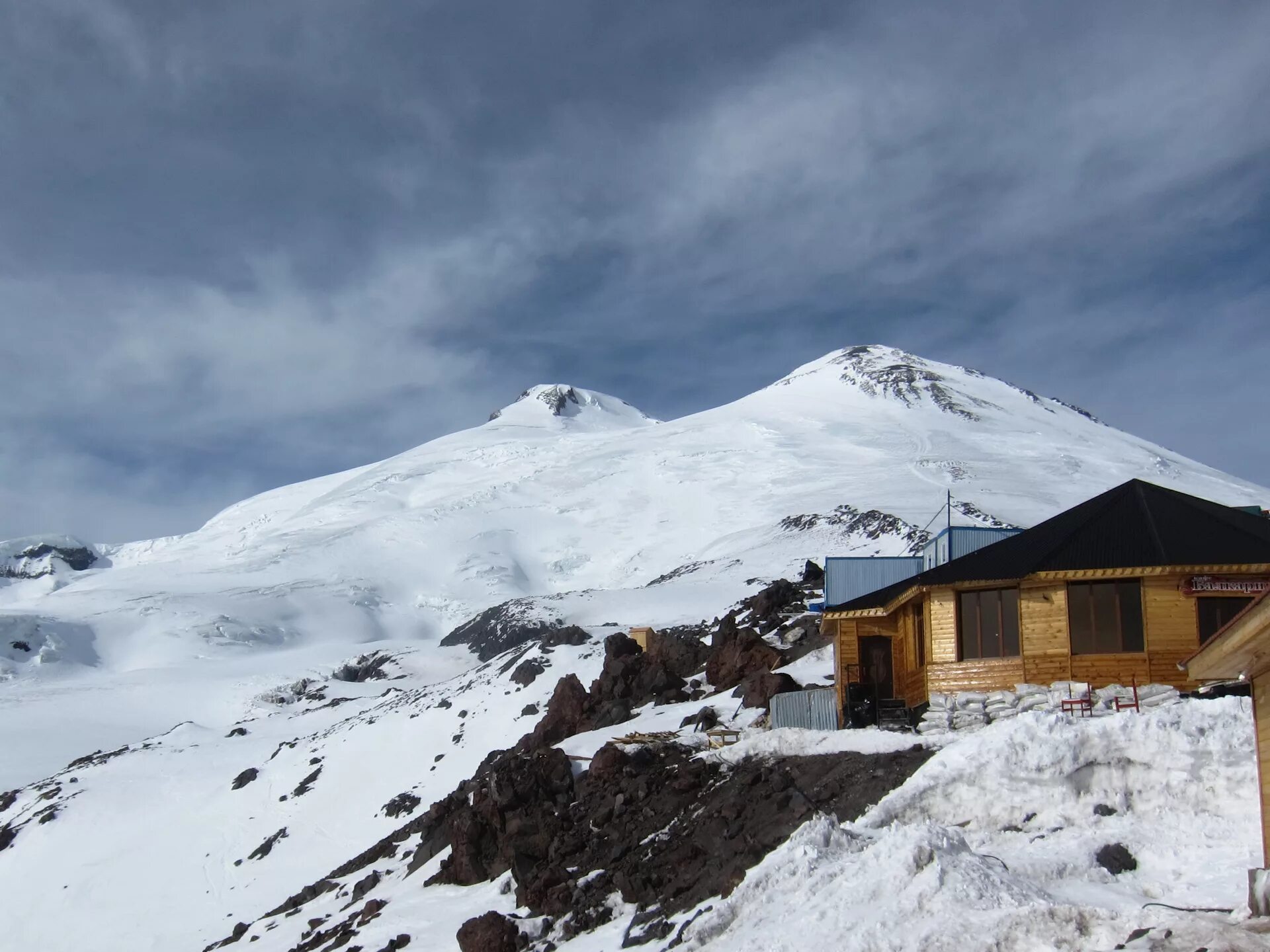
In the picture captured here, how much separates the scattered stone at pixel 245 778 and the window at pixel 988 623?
40116 mm

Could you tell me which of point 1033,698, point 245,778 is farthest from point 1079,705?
point 245,778

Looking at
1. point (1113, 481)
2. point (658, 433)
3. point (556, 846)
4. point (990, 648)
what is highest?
point (658, 433)

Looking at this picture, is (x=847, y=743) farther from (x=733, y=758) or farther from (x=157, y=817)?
(x=157, y=817)

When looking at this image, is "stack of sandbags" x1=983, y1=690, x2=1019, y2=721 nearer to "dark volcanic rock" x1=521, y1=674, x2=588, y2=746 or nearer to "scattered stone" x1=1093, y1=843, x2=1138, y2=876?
"scattered stone" x1=1093, y1=843, x2=1138, y2=876

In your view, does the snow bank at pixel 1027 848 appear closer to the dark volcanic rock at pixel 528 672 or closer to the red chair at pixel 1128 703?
the red chair at pixel 1128 703

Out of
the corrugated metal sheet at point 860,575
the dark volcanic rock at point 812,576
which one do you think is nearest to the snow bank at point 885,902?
the corrugated metal sheet at point 860,575

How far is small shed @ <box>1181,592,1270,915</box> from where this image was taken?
8883 millimetres

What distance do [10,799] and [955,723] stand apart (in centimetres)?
5478

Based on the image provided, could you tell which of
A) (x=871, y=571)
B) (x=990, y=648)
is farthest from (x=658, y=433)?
(x=990, y=648)

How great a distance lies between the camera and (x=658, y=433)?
196 m

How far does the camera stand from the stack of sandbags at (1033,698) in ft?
66.3

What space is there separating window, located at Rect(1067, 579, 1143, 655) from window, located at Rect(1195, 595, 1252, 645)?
1000mm

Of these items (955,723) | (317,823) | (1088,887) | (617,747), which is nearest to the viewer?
(1088,887)

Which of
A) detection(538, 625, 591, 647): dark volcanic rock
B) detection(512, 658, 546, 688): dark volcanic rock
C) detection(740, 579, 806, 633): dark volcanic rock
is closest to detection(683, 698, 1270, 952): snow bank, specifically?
detection(740, 579, 806, 633): dark volcanic rock
